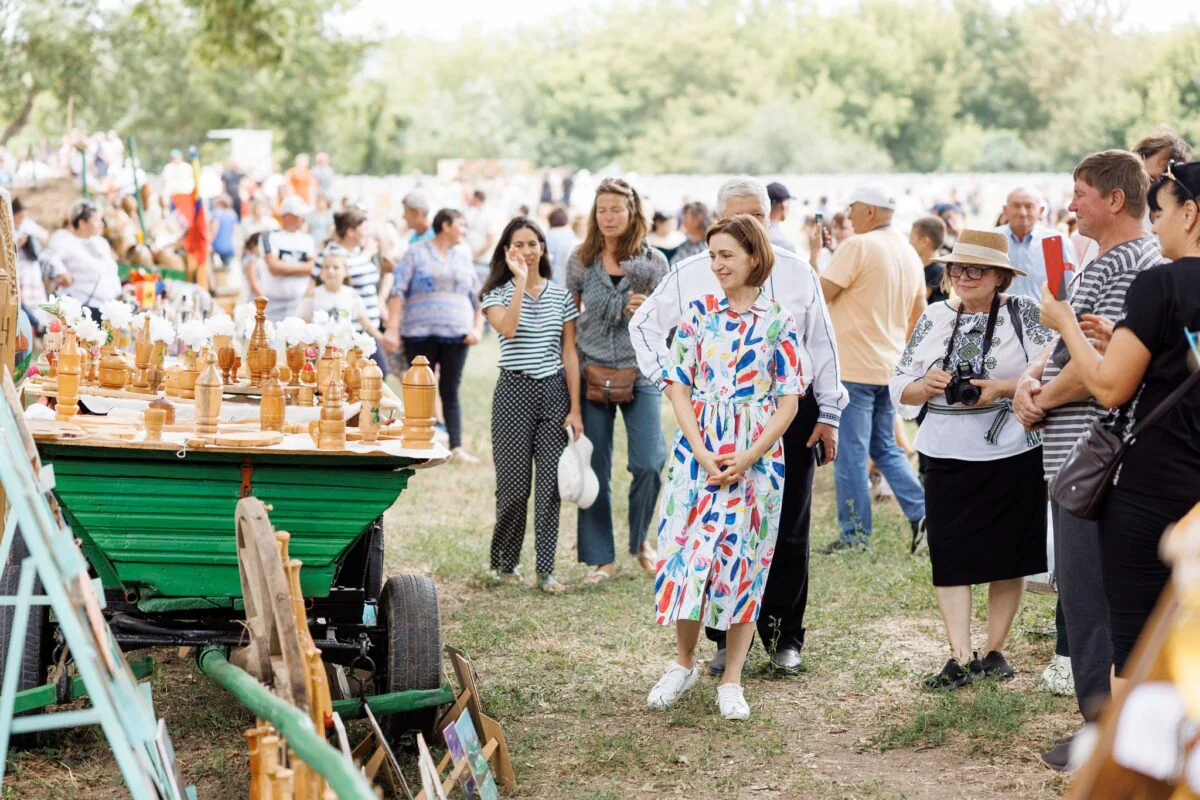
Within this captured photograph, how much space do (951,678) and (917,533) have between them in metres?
2.62

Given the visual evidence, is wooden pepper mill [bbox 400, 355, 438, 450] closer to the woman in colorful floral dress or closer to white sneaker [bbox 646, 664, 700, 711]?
the woman in colorful floral dress

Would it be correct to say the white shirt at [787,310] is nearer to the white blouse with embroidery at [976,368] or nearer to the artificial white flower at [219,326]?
the white blouse with embroidery at [976,368]

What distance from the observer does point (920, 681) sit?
581 centimetres

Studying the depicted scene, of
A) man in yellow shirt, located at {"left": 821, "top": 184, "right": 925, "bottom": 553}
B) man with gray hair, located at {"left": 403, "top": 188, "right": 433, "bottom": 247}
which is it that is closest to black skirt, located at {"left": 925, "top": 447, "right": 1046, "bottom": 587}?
man in yellow shirt, located at {"left": 821, "top": 184, "right": 925, "bottom": 553}

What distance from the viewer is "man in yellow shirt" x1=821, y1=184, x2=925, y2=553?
8.23 m

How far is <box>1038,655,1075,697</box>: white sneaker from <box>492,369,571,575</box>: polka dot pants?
8.96 ft

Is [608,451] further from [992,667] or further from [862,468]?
[992,667]

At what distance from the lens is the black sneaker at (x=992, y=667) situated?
577 centimetres

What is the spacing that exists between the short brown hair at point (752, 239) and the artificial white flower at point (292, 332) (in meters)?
1.89

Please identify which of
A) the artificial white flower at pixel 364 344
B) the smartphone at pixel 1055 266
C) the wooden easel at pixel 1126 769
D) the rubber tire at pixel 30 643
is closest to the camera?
the wooden easel at pixel 1126 769

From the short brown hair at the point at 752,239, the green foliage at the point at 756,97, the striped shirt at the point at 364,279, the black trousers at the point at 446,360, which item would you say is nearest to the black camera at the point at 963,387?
the short brown hair at the point at 752,239

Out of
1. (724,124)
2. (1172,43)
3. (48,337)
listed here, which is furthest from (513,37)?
(48,337)

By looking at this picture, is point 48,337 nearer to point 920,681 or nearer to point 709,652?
point 709,652

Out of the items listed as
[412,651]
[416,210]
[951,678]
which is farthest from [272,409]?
[416,210]
